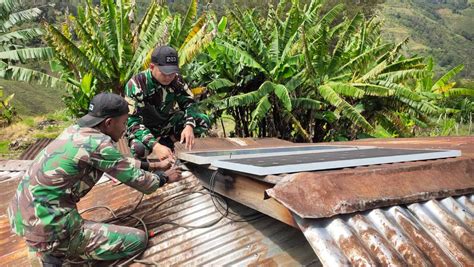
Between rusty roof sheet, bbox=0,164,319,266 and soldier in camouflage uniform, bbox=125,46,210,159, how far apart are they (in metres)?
0.67

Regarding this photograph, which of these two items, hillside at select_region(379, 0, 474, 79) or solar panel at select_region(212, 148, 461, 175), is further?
hillside at select_region(379, 0, 474, 79)


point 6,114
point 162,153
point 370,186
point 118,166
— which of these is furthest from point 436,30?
point 118,166

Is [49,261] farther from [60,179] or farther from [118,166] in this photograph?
[118,166]

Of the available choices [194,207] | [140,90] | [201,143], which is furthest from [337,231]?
[140,90]

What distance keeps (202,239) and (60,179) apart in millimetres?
1161

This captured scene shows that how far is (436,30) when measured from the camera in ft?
400

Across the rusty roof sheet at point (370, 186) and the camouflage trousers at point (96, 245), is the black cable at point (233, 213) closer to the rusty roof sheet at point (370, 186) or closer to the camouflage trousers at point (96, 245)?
the camouflage trousers at point (96, 245)

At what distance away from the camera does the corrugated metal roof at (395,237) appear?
1.93 m

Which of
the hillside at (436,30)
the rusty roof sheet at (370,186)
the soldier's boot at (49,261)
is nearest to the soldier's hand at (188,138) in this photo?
the soldier's boot at (49,261)

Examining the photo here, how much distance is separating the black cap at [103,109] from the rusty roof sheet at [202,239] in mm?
1009

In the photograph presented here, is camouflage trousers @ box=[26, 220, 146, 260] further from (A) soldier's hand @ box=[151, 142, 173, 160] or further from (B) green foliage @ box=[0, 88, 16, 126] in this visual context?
(B) green foliage @ box=[0, 88, 16, 126]

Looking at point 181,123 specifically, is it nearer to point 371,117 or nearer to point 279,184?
point 279,184

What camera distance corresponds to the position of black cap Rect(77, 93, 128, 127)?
10.1 ft

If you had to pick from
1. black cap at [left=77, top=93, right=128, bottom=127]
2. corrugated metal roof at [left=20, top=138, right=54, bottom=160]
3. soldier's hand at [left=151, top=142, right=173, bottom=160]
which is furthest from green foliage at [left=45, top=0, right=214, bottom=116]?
black cap at [left=77, top=93, right=128, bottom=127]
